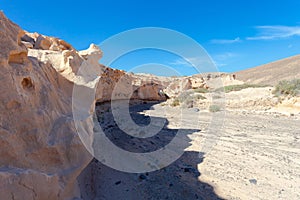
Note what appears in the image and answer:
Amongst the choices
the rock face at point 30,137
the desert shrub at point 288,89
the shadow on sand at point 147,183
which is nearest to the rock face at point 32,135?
the rock face at point 30,137

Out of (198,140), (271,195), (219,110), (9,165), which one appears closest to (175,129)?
(198,140)

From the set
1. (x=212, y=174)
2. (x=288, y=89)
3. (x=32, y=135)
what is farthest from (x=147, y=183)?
(x=288, y=89)

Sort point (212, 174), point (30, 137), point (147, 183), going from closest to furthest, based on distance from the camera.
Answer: point (30, 137) < point (147, 183) < point (212, 174)

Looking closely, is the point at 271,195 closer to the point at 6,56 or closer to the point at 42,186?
the point at 42,186

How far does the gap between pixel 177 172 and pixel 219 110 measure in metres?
10.7

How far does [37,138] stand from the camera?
9.14 feet

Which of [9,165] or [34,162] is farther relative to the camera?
[34,162]

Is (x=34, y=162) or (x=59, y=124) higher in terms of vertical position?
(x=59, y=124)

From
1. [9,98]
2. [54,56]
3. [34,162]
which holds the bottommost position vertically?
[34,162]

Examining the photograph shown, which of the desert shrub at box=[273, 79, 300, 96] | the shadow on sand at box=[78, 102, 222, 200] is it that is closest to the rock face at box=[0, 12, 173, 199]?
the shadow on sand at box=[78, 102, 222, 200]

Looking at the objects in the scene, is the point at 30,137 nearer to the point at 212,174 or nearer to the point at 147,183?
the point at 147,183

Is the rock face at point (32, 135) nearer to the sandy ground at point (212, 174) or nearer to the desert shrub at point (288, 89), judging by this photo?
the sandy ground at point (212, 174)

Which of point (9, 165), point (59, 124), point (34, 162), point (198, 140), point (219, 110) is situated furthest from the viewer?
point (219, 110)

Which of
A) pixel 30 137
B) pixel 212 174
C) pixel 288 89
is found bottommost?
pixel 212 174
